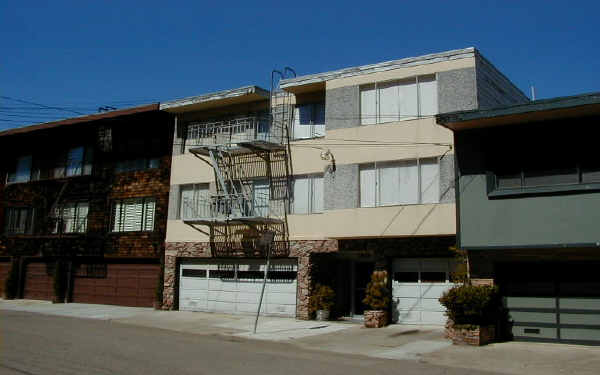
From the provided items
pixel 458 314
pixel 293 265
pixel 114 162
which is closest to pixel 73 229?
pixel 114 162

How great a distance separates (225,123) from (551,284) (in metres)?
14.2

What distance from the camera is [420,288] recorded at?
19.8 m

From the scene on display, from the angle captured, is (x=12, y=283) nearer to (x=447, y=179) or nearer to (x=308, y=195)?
(x=308, y=195)

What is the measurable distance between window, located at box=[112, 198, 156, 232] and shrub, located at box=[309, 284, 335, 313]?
28.9 feet

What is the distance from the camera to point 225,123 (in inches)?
984

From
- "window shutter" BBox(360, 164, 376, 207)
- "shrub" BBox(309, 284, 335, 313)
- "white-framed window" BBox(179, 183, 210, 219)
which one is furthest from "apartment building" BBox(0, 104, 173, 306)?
"window shutter" BBox(360, 164, 376, 207)

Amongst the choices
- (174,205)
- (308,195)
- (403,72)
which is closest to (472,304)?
(403,72)

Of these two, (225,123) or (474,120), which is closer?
(474,120)

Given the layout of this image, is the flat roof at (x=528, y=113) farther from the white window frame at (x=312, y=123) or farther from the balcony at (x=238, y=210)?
the balcony at (x=238, y=210)

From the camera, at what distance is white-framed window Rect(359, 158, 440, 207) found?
19.1 m

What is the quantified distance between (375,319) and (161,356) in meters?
8.22

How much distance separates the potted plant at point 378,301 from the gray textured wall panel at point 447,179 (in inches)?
132

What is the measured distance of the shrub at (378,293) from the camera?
1948 centimetres

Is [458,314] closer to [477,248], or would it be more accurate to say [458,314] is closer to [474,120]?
[477,248]
